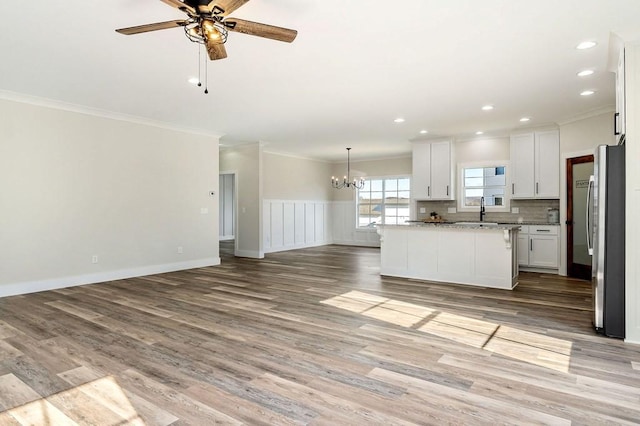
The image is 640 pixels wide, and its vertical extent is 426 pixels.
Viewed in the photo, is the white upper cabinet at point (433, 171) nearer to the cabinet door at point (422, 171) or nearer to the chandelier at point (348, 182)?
the cabinet door at point (422, 171)

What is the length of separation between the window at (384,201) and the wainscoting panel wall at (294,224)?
3.81ft

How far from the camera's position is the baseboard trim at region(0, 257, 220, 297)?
16.3ft

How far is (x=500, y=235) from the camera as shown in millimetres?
5301

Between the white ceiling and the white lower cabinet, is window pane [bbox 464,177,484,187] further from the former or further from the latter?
→ the white ceiling

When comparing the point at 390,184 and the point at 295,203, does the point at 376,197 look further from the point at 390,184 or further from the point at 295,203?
the point at 295,203

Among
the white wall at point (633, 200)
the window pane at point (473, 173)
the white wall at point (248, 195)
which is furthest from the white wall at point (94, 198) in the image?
the white wall at point (633, 200)

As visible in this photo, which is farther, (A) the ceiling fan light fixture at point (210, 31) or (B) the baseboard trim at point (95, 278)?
(B) the baseboard trim at point (95, 278)

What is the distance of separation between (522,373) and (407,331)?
1070mm

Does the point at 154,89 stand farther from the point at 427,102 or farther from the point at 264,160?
the point at 264,160

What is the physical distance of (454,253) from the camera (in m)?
5.67

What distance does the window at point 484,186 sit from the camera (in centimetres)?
756

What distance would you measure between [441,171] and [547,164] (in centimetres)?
193

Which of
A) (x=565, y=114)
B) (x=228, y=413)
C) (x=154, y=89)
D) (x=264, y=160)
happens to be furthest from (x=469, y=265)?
(x=264, y=160)

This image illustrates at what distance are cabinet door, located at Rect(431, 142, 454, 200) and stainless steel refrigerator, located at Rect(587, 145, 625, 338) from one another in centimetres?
441
